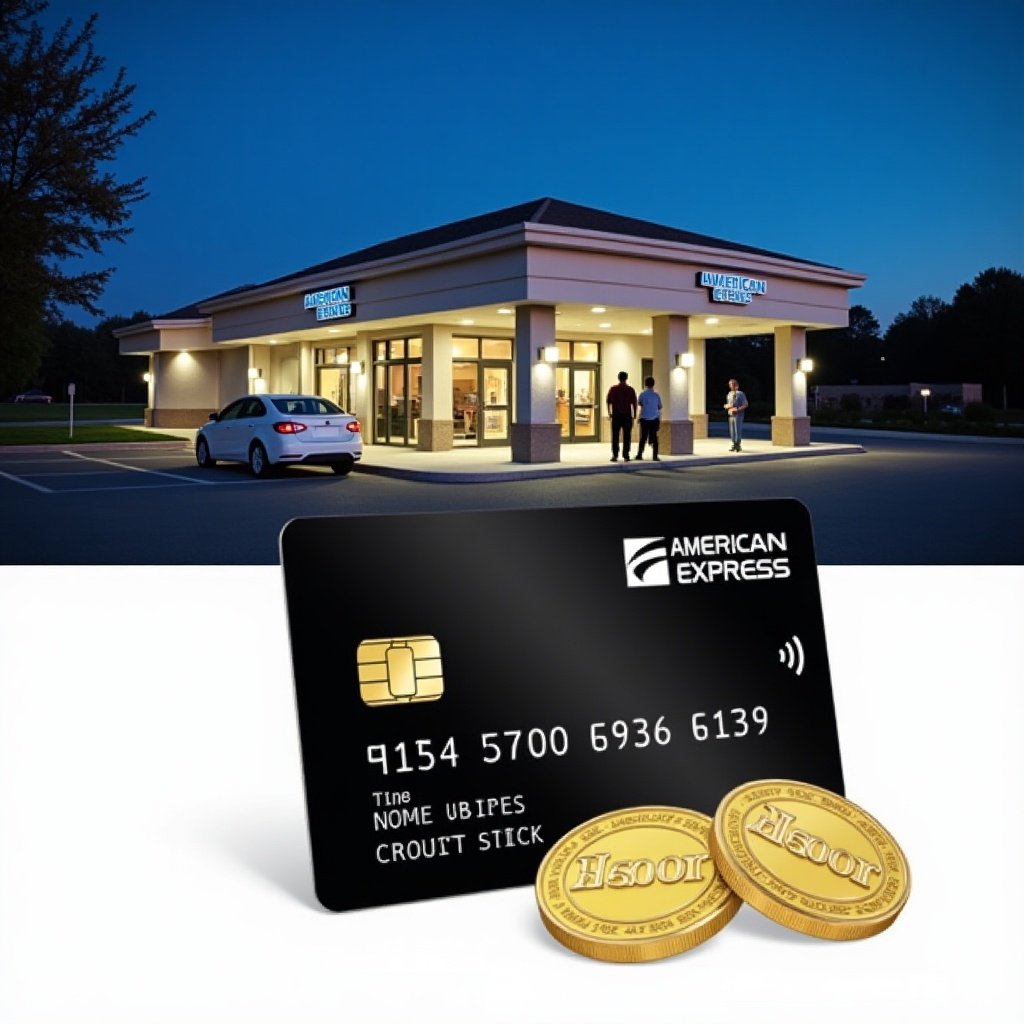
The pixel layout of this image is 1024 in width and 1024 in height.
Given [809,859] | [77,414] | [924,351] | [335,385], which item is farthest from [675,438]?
[924,351]

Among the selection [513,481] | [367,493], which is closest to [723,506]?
[367,493]

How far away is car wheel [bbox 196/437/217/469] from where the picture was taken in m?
23.3

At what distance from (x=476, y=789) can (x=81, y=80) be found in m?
25.5

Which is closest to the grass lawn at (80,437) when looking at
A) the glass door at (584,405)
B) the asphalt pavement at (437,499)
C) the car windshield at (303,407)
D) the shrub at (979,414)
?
the asphalt pavement at (437,499)

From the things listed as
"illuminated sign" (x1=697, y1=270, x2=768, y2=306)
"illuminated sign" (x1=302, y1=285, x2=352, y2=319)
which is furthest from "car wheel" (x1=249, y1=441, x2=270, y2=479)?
"illuminated sign" (x1=697, y1=270, x2=768, y2=306)

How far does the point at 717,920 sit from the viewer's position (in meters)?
2.40

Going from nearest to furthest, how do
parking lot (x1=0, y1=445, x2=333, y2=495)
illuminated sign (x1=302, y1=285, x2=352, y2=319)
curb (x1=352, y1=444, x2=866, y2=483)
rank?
parking lot (x1=0, y1=445, x2=333, y2=495) < curb (x1=352, y1=444, x2=866, y2=483) < illuminated sign (x1=302, y1=285, x2=352, y2=319)

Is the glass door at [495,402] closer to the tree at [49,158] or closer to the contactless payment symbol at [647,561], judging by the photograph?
the tree at [49,158]

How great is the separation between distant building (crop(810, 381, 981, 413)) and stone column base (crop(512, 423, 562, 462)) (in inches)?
1991

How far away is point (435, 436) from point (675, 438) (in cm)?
569

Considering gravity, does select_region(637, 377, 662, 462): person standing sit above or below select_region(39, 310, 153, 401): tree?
below

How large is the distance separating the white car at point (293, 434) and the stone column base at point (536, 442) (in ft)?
11.6

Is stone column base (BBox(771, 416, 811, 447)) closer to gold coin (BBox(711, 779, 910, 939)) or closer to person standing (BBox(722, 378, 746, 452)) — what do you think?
person standing (BBox(722, 378, 746, 452))

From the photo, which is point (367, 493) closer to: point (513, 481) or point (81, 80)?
point (513, 481)
